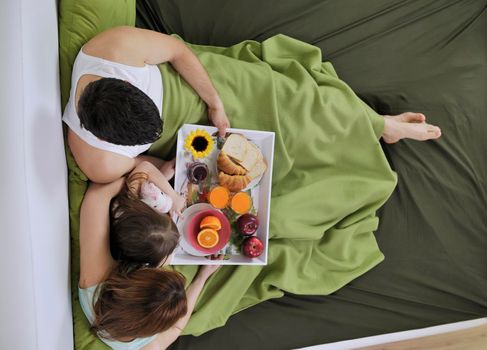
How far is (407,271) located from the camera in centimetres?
136

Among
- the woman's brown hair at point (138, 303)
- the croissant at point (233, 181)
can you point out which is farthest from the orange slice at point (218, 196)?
the woman's brown hair at point (138, 303)

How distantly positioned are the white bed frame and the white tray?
31 cm

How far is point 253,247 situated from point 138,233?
12.5 inches

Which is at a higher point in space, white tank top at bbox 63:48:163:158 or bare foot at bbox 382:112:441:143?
white tank top at bbox 63:48:163:158

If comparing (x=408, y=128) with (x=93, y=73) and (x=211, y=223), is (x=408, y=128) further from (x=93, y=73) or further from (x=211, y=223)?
(x=93, y=73)

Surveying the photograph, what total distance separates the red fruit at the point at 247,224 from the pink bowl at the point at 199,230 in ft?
0.12

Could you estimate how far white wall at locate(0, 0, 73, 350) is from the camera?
0.67 m

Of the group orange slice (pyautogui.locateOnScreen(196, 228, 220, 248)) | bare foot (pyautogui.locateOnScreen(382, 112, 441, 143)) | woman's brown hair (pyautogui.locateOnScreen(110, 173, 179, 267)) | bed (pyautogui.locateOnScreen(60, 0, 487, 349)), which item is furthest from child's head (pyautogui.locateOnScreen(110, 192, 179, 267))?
bare foot (pyautogui.locateOnScreen(382, 112, 441, 143))

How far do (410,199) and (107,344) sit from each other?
978mm

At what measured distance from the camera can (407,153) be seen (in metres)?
1.38

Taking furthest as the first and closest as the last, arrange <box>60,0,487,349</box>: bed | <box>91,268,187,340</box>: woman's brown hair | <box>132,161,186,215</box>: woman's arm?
<box>60,0,487,349</box>: bed → <box>132,161,186,215</box>: woman's arm → <box>91,268,187,340</box>: woman's brown hair

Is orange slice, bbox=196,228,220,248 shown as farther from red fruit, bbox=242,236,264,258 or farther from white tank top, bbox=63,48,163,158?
white tank top, bbox=63,48,163,158

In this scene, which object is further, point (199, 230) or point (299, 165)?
point (299, 165)

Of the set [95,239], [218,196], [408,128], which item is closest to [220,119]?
[218,196]
